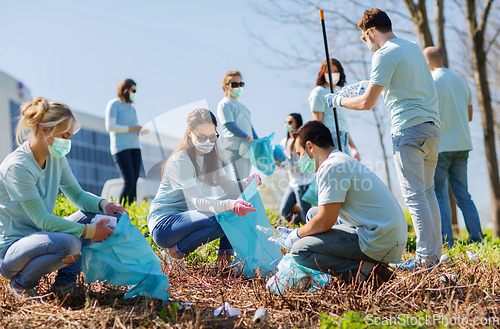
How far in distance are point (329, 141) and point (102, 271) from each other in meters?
1.52

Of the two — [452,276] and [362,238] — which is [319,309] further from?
[452,276]

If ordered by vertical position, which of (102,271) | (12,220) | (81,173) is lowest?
(81,173)

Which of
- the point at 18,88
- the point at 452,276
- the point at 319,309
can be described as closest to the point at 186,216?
the point at 319,309

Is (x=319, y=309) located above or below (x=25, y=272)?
below

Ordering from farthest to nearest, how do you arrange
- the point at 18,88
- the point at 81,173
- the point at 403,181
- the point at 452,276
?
the point at 81,173
the point at 18,88
the point at 403,181
the point at 452,276

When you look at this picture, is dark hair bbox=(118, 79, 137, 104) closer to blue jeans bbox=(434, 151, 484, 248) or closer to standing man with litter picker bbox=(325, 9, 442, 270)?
standing man with litter picker bbox=(325, 9, 442, 270)

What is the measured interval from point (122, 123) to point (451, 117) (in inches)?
146

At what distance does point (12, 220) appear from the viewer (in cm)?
238

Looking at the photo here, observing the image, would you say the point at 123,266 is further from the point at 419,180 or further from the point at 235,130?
the point at 235,130

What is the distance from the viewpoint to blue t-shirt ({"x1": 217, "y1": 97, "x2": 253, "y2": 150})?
4457 millimetres

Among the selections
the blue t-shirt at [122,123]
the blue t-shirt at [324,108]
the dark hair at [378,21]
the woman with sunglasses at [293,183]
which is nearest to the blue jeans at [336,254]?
the dark hair at [378,21]

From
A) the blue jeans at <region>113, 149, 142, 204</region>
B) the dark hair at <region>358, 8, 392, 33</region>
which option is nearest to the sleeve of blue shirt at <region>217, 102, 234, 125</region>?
the blue jeans at <region>113, 149, 142, 204</region>

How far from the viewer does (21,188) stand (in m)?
2.27

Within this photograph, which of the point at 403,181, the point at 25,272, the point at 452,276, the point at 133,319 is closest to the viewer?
the point at 133,319
